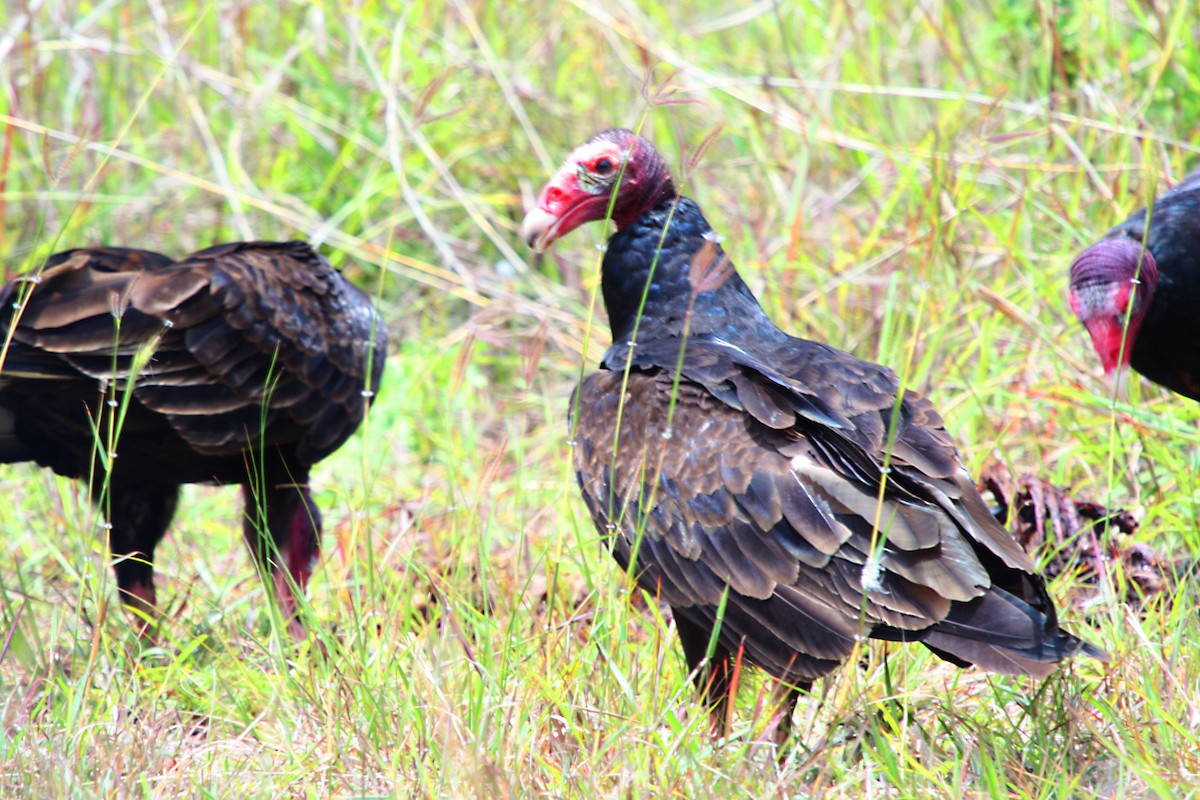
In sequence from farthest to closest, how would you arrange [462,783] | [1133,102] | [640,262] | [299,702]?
[1133,102], [640,262], [299,702], [462,783]

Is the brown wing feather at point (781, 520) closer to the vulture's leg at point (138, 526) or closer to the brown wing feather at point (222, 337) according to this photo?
the brown wing feather at point (222, 337)

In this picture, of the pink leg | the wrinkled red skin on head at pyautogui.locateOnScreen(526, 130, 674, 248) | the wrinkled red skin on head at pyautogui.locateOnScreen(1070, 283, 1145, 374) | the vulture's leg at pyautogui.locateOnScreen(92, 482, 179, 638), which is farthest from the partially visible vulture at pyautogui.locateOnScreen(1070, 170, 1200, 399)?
the vulture's leg at pyautogui.locateOnScreen(92, 482, 179, 638)

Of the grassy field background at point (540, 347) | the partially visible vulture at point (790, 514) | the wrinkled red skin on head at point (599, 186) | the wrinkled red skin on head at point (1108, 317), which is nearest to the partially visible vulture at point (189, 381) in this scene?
the grassy field background at point (540, 347)

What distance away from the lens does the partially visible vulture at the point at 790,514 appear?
7.78ft

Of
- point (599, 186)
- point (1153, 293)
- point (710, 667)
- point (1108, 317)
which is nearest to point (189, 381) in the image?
point (599, 186)

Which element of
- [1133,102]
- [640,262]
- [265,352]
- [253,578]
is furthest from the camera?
[1133,102]

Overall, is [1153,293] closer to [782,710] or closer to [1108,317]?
[1108,317]

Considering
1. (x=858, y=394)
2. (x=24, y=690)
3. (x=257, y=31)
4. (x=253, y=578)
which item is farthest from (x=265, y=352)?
(x=257, y=31)

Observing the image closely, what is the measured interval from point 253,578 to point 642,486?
156cm

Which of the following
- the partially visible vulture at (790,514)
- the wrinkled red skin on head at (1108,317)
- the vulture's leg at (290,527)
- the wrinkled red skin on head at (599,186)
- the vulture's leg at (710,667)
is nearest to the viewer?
the partially visible vulture at (790,514)

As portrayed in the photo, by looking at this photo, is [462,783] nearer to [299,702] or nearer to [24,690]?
[299,702]

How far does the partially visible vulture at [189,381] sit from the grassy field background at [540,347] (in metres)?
0.18

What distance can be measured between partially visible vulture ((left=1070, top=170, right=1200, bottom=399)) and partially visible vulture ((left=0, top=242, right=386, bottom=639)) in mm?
1819

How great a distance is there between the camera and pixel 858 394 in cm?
276
